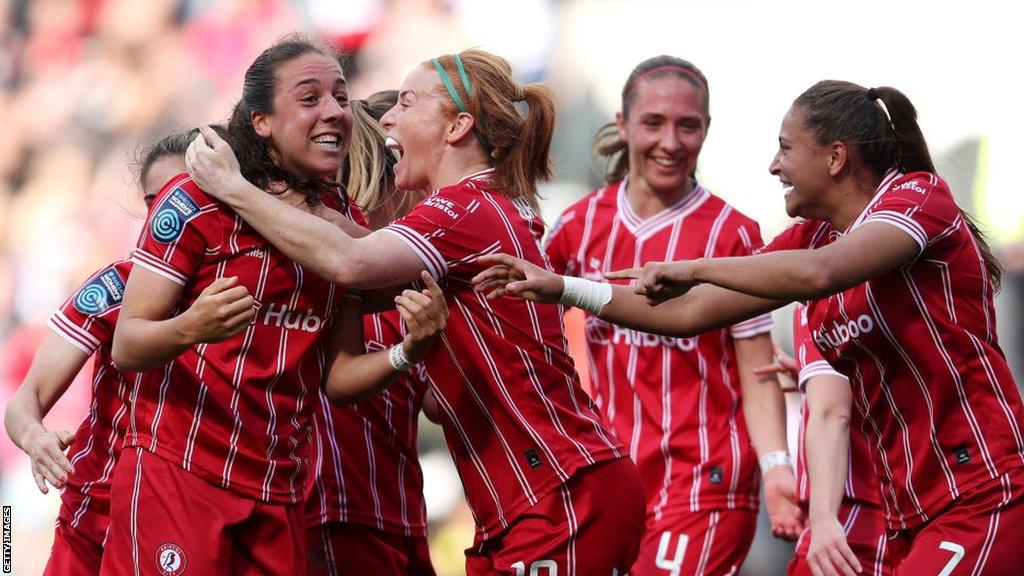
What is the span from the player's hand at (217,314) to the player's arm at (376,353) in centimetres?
42

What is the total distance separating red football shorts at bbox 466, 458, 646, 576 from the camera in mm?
3693

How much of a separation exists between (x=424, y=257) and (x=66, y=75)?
23.2 feet

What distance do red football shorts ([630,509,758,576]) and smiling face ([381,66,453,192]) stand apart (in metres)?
1.61

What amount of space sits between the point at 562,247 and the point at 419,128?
1449mm

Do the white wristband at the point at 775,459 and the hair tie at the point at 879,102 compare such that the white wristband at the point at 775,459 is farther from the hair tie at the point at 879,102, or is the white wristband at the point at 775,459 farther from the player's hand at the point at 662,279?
the player's hand at the point at 662,279

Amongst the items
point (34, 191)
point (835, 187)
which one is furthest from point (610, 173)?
point (34, 191)

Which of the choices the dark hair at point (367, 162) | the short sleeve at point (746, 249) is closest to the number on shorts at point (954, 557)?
the short sleeve at point (746, 249)

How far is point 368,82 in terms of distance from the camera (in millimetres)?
8891

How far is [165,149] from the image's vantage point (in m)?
4.45

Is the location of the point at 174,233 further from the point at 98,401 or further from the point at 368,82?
the point at 368,82

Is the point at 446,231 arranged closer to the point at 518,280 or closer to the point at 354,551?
the point at 518,280

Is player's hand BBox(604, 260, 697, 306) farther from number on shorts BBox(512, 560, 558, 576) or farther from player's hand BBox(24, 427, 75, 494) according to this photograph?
player's hand BBox(24, 427, 75, 494)

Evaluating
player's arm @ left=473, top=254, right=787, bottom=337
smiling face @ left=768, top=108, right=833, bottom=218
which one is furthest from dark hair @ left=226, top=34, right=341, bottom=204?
smiling face @ left=768, top=108, right=833, bottom=218

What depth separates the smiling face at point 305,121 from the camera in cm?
377
